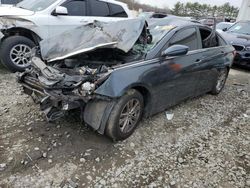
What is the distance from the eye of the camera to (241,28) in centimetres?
909

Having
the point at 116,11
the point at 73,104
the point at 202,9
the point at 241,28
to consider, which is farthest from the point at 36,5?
the point at 202,9

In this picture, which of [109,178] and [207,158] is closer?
[109,178]

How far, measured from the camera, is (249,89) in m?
6.38

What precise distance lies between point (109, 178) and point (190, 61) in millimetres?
2353

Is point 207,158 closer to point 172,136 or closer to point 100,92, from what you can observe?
point 172,136

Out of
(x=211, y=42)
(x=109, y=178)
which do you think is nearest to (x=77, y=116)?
(x=109, y=178)

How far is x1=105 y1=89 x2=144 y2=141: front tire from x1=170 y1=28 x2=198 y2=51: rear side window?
3.63 ft

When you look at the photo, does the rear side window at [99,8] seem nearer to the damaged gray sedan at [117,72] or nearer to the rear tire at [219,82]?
the damaged gray sedan at [117,72]

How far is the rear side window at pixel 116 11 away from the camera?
276 inches

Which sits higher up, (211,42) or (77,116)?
(211,42)

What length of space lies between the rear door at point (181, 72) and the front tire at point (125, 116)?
1.51 ft

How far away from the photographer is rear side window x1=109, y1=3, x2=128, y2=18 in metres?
7.00

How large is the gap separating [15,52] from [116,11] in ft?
9.92

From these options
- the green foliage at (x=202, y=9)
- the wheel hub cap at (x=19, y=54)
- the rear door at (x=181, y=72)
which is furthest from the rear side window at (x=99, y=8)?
the green foliage at (x=202, y=9)
